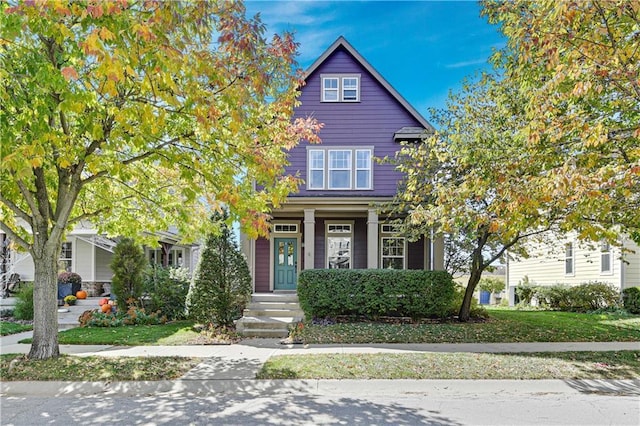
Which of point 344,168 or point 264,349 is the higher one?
point 344,168

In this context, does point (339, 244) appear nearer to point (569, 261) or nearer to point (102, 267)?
point (569, 261)

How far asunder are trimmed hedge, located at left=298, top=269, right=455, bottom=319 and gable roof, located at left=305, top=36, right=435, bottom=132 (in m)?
6.36

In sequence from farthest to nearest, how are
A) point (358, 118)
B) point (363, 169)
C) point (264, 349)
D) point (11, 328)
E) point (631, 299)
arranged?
1. point (358, 118)
2. point (363, 169)
3. point (631, 299)
4. point (11, 328)
5. point (264, 349)

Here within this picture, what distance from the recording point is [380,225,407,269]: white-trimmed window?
16172mm

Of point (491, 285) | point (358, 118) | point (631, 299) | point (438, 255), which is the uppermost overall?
point (358, 118)

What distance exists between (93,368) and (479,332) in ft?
27.6

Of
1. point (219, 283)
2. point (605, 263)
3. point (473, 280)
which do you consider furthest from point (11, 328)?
point (605, 263)

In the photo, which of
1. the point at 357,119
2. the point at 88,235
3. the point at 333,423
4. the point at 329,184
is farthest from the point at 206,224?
the point at 88,235

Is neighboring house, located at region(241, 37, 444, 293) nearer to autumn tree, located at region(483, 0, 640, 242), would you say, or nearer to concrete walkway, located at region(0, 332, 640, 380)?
concrete walkway, located at region(0, 332, 640, 380)

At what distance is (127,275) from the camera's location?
1318 cm

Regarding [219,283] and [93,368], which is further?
[219,283]

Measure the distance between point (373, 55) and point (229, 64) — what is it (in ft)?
35.5

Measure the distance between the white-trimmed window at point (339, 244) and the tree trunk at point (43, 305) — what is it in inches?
402

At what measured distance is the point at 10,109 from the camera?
6.05 metres
